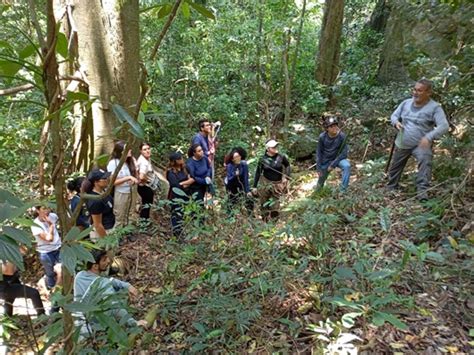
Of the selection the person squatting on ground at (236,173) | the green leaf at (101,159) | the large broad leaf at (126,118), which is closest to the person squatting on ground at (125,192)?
the person squatting on ground at (236,173)

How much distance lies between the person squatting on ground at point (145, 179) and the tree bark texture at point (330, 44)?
22.0ft

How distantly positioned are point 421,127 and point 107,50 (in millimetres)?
4183

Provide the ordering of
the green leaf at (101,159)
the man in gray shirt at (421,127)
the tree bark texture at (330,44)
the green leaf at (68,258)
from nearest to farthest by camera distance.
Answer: the green leaf at (68,258)
the green leaf at (101,159)
the man in gray shirt at (421,127)
the tree bark texture at (330,44)

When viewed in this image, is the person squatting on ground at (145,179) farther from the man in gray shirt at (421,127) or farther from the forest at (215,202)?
the man in gray shirt at (421,127)

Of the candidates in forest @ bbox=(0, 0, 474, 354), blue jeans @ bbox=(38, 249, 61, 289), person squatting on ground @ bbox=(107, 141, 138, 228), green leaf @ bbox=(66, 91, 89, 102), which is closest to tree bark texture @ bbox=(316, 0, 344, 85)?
forest @ bbox=(0, 0, 474, 354)

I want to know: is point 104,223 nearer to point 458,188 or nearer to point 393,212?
point 393,212

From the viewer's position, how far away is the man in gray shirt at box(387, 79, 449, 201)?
4541mm

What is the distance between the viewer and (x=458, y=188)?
4148 mm

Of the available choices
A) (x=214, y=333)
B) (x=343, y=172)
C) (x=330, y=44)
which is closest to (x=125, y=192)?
(x=214, y=333)

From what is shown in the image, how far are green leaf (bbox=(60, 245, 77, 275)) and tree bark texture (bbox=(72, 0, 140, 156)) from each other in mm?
3831

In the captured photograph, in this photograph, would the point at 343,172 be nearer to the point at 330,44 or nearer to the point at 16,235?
the point at 16,235

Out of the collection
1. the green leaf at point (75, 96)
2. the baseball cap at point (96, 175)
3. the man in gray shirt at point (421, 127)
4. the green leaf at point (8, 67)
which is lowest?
the baseball cap at point (96, 175)

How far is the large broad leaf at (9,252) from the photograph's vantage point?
1000mm

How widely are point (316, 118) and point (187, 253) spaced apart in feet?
23.7
